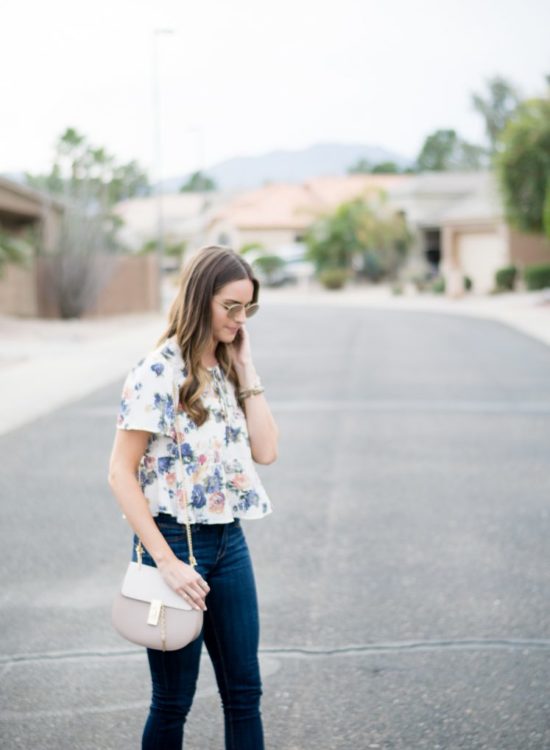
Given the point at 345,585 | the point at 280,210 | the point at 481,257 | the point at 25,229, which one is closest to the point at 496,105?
the point at 280,210

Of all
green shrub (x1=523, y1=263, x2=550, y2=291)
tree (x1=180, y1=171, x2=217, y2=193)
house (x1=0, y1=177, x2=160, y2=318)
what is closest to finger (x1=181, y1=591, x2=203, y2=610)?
house (x1=0, y1=177, x2=160, y2=318)

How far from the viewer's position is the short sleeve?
2.97 metres

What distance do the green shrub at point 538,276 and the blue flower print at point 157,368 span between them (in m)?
37.0

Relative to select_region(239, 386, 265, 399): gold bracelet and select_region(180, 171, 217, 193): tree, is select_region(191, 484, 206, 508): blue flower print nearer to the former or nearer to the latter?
select_region(239, 386, 265, 399): gold bracelet

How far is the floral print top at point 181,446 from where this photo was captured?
2.99 meters

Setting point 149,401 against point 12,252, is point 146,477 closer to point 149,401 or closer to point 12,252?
point 149,401

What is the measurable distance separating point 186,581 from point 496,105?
81.3 m

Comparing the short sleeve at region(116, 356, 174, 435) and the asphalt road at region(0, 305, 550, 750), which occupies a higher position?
the short sleeve at region(116, 356, 174, 435)

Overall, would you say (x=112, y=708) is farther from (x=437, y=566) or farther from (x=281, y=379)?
(x=281, y=379)

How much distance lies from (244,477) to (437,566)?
341 centimetres

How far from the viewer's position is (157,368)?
9.88 feet

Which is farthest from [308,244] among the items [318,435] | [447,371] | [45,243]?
[318,435]

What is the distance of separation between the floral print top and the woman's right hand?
0.14 metres

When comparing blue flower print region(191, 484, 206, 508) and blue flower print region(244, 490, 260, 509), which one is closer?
blue flower print region(191, 484, 206, 508)
